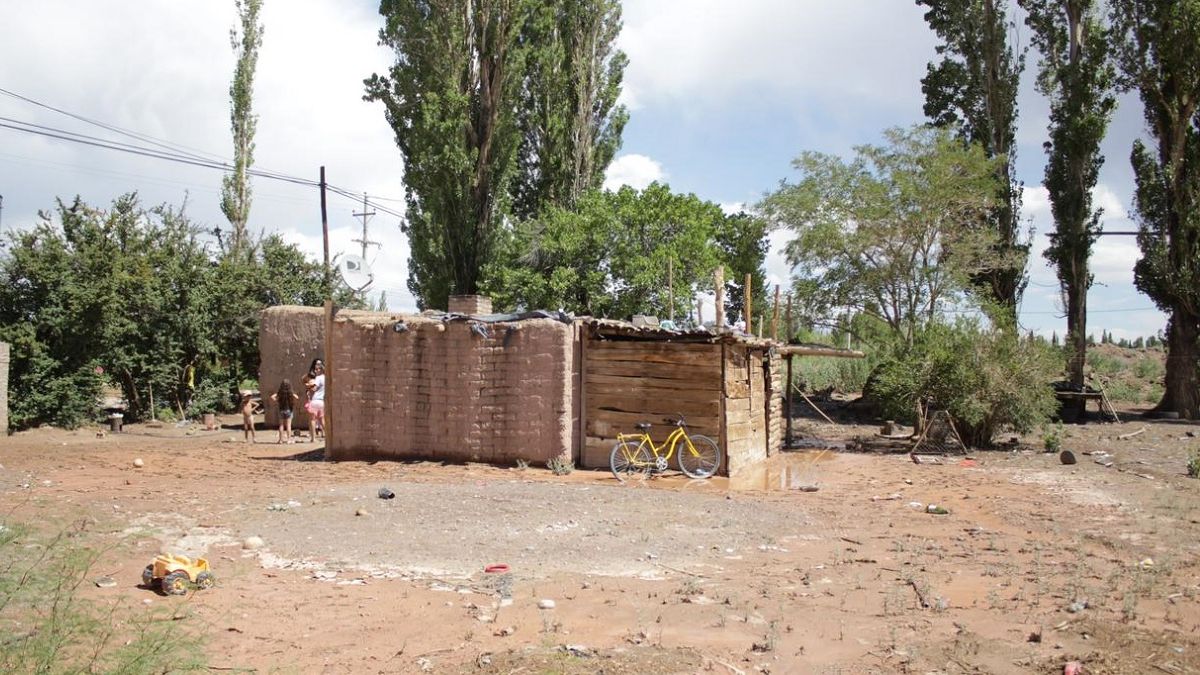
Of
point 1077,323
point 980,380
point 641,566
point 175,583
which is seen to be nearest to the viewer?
point 175,583

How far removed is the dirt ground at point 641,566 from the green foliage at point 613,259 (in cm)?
914

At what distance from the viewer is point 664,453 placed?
43.4 ft

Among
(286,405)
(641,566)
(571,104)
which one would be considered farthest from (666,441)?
(571,104)

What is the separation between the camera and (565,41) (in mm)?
26297

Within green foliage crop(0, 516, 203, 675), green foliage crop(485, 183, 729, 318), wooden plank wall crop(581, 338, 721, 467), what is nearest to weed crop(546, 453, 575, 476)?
wooden plank wall crop(581, 338, 721, 467)

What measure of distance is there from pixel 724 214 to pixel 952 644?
22.3m

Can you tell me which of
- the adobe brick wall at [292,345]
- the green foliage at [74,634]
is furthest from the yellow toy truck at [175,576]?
the adobe brick wall at [292,345]

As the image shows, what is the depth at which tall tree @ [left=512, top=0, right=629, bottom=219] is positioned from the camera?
25.8 metres

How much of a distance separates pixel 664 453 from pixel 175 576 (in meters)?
8.08

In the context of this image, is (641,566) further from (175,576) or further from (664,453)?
(664,453)

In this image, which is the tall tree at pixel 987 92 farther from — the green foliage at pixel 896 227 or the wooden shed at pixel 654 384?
the wooden shed at pixel 654 384

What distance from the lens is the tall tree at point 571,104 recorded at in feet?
84.6

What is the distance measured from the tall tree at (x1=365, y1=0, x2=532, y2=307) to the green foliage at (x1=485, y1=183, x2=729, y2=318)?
113 centimetres

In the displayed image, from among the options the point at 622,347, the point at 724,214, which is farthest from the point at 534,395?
the point at 724,214
